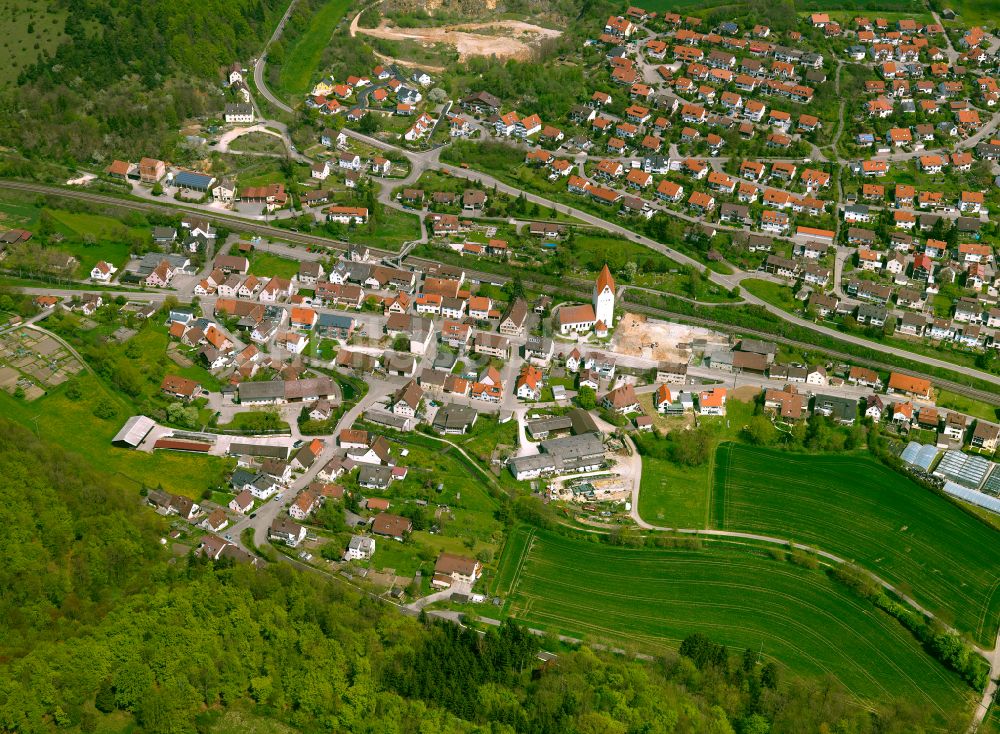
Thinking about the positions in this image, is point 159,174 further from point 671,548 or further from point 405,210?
point 671,548

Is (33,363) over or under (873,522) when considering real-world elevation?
under

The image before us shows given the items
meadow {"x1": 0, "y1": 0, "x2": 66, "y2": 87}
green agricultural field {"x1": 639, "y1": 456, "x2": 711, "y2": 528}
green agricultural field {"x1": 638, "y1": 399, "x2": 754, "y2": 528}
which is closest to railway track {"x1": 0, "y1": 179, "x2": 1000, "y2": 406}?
green agricultural field {"x1": 638, "y1": 399, "x2": 754, "y2": 528}

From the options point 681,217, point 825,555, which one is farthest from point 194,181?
point 825,555

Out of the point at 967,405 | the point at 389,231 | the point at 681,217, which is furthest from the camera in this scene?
the point at 681,217

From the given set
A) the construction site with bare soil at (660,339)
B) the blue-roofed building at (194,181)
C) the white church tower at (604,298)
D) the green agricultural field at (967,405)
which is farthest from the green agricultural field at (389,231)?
the green agricultural field at (967,405)

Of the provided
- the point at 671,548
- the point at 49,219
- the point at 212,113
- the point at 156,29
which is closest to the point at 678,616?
the point at 671,548

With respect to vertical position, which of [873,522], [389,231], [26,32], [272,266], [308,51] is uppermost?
[26,32]

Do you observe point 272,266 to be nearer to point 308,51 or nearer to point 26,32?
point 308,51
